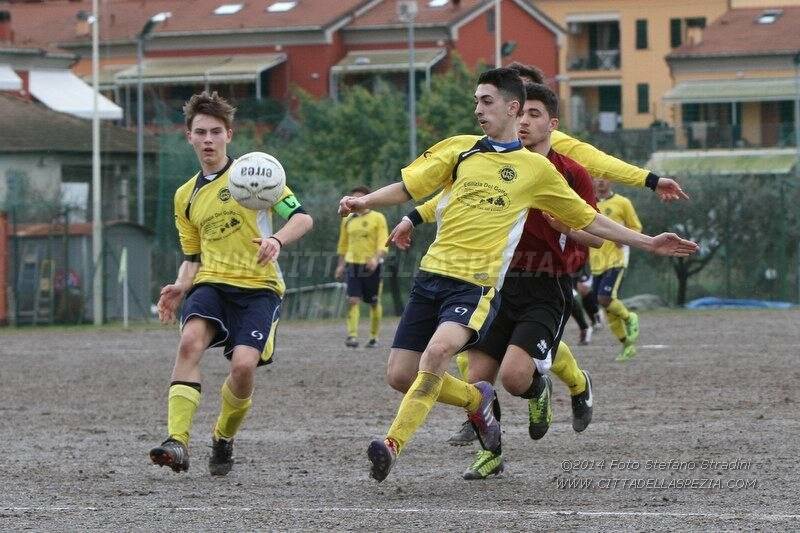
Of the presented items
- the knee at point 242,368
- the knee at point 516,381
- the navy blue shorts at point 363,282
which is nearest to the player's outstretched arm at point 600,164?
the knee at point 516,381

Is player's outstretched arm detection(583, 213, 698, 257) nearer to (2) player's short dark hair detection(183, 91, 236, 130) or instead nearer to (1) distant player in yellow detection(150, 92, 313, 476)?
(1) distant player in yellow detection(150, 92, 313, 476)

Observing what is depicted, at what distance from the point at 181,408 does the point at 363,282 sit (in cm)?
1318

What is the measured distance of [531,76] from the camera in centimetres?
1012

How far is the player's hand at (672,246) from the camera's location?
8.68m

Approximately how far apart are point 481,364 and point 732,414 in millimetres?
2998

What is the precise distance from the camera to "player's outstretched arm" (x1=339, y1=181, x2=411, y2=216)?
8.55 metres

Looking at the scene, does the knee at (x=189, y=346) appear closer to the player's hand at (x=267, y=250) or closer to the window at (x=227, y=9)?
the player's hand at (x=267, y=250)

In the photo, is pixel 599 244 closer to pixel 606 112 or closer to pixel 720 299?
pixel 720 299

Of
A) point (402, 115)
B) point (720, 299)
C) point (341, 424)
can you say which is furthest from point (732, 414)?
point (402, 115)

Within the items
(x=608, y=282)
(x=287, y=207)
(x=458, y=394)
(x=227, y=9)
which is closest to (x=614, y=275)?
(x=608, y=282)

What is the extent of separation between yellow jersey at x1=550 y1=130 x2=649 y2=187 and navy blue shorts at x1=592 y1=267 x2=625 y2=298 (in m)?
7.57

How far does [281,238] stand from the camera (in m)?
9.05

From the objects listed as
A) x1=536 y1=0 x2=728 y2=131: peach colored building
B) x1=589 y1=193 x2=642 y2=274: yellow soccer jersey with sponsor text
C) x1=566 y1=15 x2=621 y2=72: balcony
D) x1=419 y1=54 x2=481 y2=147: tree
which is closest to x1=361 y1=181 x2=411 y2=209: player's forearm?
x1=589 y1=193 x2=642 y2=274: yellow soccer jersey with sponsor text

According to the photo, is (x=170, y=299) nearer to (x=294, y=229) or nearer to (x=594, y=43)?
(x=294, y=229)
